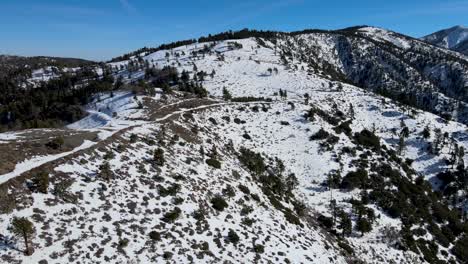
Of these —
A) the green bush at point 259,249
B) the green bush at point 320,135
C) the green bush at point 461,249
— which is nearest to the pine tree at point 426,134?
the green bush at point 320,135

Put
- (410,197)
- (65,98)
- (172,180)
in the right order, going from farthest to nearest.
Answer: (65,98) → (410,197) → (172,180)

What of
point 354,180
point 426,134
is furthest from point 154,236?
point 426,134

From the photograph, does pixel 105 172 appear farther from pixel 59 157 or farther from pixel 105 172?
pixel 59 157

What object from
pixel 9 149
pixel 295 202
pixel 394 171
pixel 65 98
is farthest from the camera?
pixel 65 98

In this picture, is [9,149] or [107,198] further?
[9,149]

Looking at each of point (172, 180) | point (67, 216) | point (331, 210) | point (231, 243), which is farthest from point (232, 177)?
point (67, 216)

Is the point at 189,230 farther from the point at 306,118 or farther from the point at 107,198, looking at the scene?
the point at 306,118

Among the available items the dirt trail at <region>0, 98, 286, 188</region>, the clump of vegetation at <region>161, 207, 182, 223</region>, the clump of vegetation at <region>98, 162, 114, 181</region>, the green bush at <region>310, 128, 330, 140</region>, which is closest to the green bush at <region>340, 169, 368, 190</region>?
the green bush at <region>310, 128, 330, 140</region>
